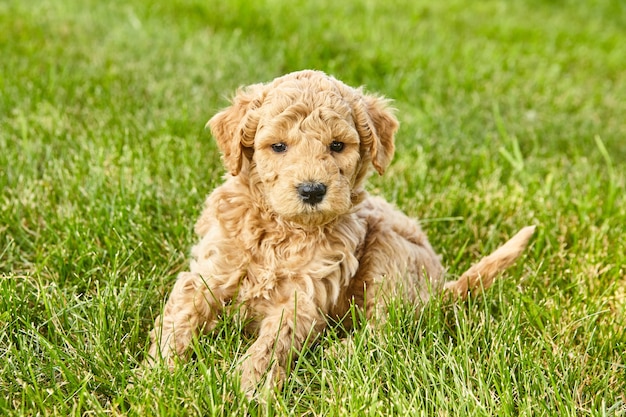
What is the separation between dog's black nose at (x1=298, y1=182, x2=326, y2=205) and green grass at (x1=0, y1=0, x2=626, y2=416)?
607 mm

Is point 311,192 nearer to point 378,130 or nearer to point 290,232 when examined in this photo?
point 290,232

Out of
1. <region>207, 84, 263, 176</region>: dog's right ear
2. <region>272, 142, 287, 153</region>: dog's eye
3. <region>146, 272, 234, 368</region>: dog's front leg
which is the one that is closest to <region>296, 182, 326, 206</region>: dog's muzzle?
<region>272, 142, 287, 153</region>: dog's eye

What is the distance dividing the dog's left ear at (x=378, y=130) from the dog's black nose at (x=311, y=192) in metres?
0.42

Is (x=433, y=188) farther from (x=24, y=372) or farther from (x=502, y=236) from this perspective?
(x=24, y=372)

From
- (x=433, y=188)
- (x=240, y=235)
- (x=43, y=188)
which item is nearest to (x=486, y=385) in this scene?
(x=240, y=235)

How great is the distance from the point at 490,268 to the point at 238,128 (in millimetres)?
1409

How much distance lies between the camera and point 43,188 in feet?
14.0

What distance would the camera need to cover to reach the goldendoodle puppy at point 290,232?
294cm

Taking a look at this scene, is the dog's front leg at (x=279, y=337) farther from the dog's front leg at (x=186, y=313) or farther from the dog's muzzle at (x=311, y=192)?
the dog's muzzle at (x=311, y=192)

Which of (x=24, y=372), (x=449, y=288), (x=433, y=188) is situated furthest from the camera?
(x=433, y=188)

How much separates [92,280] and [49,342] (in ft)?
1.99

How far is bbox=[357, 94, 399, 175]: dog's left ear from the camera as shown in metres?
3.17

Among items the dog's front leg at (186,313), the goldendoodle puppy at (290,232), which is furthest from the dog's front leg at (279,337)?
the dog's front leg at (186,313)

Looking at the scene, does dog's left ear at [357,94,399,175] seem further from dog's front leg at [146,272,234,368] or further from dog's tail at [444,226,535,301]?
dog's front leg at [146,272,234,368]
